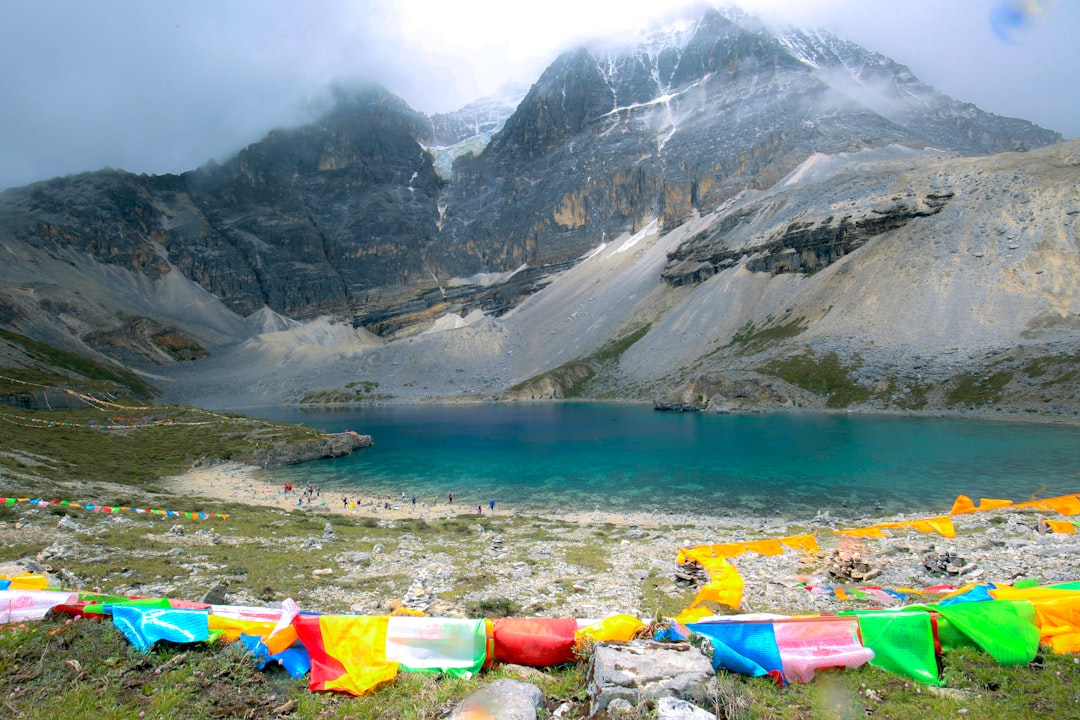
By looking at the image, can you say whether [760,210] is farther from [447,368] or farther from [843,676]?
[843,676]

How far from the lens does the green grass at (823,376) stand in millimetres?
82562

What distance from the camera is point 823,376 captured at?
8850 centimetres

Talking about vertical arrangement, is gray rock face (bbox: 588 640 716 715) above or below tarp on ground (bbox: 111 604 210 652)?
below

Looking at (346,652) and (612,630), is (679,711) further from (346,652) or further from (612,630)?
(346,652)

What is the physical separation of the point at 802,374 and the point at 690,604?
88098 mm

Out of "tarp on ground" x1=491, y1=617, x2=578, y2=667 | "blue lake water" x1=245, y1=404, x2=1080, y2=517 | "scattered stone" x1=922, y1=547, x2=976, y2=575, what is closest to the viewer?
"tarp on ground" x1=491, y1=617, x2=578, y2=667

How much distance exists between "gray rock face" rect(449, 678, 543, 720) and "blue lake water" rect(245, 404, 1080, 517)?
28.4 m

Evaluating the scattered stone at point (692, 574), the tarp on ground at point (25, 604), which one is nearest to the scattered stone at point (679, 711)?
the tarp on ground at point (25, 604)

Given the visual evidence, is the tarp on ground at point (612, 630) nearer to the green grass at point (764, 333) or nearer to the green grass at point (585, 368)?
the green grass at point (764, 333)

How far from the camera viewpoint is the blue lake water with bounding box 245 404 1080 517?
1377 inches

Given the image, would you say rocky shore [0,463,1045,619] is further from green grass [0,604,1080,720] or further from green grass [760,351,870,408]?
green grass [760,351,870,408]

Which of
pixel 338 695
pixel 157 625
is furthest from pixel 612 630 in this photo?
pixel 157 625

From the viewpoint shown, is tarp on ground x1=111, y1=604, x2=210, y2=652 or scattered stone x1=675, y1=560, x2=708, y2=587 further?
scattered stone x1=675, y1=560, x2=708, y2=587

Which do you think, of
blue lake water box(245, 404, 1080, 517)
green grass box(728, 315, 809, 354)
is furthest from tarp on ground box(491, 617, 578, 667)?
green grass box(728, 315, 809, 354)
